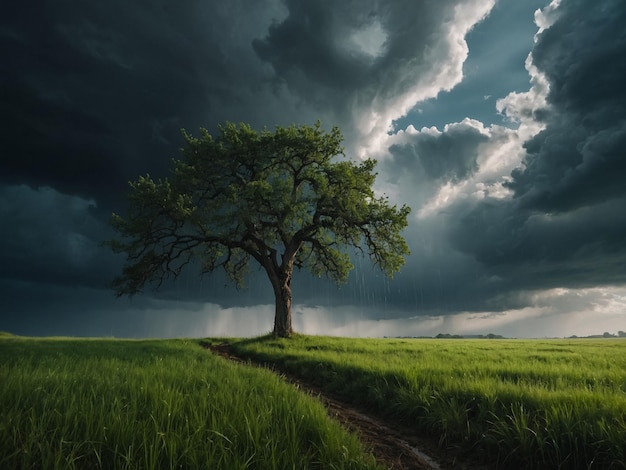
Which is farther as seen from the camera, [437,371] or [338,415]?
[437,371]

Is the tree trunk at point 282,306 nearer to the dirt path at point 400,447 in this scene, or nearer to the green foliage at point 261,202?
the green foliage at point 261,202

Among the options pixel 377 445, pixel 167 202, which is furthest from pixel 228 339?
pixel 377 445

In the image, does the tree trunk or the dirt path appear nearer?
the dirt path

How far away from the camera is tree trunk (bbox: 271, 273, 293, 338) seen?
26.7 metres

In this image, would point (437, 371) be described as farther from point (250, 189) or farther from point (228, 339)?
point (228, 339)

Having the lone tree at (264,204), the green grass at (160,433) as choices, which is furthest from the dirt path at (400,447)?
the lone tree at (264,204)

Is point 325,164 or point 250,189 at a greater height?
point 325,164

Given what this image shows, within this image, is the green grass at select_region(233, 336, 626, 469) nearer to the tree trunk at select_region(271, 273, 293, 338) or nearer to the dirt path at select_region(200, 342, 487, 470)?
the dirt path at select_region(200, 342, 487, 470)

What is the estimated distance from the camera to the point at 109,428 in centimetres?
370

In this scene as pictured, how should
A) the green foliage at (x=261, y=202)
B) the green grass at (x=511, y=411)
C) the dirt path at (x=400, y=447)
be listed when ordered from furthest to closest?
the green foliage at (x=261, y=202) < the dirt path at (x=400, y=447) < the green grass at (x=511, y=411)

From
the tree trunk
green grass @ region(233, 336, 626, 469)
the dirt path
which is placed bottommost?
the dirt path

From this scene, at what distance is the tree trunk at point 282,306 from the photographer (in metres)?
26.7

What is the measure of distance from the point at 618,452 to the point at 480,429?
6.10ft

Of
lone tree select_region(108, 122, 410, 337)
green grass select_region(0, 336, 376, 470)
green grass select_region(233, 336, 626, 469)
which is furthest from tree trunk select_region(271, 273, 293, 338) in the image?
green grass select_region(0, 336, 376, 470)
